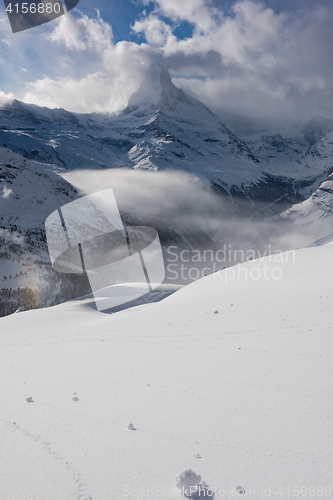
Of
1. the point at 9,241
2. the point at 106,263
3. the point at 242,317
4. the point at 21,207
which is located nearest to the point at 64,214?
the point at 21,207

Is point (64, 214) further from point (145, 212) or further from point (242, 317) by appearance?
point (145, 212)

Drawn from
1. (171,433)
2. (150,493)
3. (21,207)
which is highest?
(150,493)

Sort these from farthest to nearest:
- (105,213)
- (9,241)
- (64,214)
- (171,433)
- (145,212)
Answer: (145,212)
(105,213)
(64,214)
(9,241)
(171,433)

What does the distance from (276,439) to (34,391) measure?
2.74 metres

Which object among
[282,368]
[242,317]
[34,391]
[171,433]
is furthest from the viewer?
[242,317]

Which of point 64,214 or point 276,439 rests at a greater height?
point 276,439

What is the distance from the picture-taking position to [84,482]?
179cm

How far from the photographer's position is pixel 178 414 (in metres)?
2.45

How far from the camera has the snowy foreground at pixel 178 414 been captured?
1.75m

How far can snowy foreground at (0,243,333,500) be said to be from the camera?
1.75 metres

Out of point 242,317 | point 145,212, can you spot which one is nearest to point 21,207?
point 242,317

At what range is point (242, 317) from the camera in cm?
552

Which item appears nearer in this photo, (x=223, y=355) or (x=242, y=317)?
(x=223, y=355)

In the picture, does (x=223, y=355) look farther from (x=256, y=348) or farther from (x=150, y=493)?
(x=150, y=493)
